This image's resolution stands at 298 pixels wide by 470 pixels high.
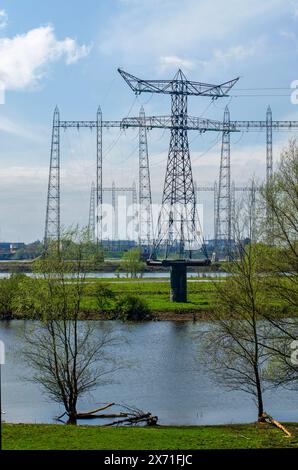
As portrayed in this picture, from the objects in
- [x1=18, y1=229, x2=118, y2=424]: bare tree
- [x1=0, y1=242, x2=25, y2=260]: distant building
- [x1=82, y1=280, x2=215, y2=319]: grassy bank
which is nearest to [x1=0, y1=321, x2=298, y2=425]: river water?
[x1=18, y1=229, x2=118, y2=424]: bare tree

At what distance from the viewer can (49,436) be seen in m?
17.3

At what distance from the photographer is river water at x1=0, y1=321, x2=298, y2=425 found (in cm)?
2344

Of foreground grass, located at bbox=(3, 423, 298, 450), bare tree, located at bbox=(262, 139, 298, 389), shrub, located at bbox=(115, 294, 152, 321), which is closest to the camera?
foreground grass, located at bbox=(3, 423, 298, 450)

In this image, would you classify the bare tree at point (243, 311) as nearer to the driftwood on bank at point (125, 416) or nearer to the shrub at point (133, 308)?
the driftwood on bank at point (125, 416)

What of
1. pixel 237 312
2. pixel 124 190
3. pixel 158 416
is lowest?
pixel 158 416

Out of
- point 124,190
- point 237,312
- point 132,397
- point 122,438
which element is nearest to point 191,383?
point 132,397

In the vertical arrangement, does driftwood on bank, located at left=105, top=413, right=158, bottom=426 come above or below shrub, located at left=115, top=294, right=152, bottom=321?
below

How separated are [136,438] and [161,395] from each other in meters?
8.56

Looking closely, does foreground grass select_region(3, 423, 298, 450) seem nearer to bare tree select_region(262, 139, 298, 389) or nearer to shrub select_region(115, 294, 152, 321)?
bare tree select_region(262, 139, 298, 389)

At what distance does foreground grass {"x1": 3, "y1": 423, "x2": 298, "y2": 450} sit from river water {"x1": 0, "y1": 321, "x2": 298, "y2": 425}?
3619 mm

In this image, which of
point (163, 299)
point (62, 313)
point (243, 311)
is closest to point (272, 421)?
point (243, 311)

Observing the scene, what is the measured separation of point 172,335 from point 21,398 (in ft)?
59.9

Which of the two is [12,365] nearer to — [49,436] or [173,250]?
[49,436]

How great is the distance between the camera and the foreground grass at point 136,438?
52.8 feet
